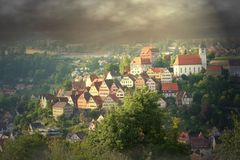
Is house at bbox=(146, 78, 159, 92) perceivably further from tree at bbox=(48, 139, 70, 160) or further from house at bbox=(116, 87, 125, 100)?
tree at bbox=(48, 139, 70, 160)

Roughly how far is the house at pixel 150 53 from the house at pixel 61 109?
1.04 metres

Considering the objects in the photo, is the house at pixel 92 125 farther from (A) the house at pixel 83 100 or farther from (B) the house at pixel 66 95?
(B) the house at pixel 66 95

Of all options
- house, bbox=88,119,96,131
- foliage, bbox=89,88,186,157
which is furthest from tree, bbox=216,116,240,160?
house, bbox=88,119,96,131

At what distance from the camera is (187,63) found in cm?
564

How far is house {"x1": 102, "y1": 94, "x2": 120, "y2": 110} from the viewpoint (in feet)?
17.1

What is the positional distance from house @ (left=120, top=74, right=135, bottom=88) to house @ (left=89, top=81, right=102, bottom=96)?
0.88 feet

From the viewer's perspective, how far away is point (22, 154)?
360 centimetres

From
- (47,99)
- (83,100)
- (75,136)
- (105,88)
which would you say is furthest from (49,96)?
(75,136)

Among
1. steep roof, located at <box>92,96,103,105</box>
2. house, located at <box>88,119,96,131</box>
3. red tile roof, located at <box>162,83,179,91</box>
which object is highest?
red tile roof, located at <box>162,83,179,91</box>

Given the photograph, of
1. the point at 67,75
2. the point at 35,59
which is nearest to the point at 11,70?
the point at 35,59

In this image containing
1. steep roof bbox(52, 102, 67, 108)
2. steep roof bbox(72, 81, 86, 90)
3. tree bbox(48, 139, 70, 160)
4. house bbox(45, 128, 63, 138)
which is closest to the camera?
tree bbox(48, 139, 70, 160)

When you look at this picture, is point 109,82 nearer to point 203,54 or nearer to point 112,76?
point 112,76

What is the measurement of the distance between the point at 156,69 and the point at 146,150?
6.79ft

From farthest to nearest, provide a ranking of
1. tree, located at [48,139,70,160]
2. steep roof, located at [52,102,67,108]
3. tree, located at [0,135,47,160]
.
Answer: steep roof, located at [52,102,67,108] < tree, located at [0,135,47,160] < tree, located at [48,139,70,160]
